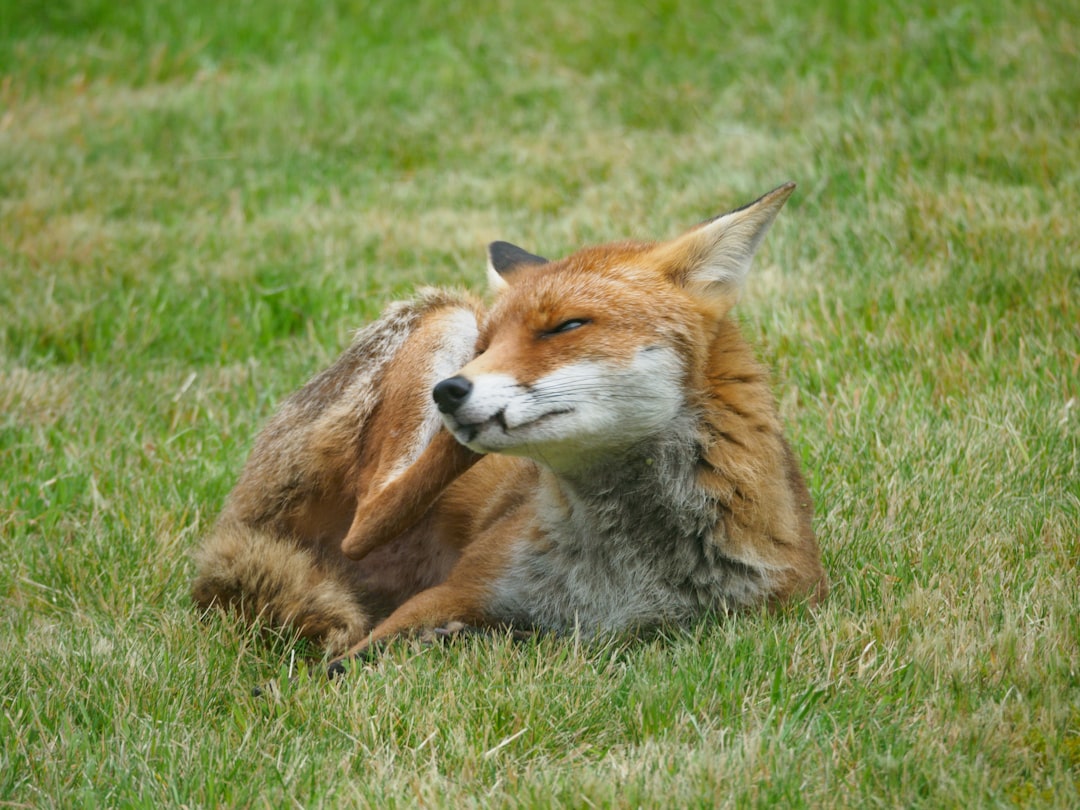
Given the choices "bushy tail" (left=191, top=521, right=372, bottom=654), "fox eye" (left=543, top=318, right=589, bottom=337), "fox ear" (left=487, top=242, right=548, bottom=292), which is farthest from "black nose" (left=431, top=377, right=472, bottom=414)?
"bushy tail" (left=191, top=521, right=372, bottom=654)

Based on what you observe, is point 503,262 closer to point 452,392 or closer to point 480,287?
point 452,392

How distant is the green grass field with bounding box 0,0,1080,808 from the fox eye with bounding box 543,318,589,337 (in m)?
1.12

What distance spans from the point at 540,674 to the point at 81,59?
450 inches

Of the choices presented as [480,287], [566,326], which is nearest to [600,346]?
[566,326]

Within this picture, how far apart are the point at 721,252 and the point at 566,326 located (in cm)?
71

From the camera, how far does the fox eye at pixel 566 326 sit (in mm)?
4059

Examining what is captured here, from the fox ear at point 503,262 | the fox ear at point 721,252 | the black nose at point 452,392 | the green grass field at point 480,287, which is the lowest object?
the green grass field at point 480,287

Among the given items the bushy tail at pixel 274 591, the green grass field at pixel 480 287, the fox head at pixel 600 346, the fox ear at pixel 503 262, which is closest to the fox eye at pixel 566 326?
the fox head at pixel 600 346

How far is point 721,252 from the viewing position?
14.3 ft

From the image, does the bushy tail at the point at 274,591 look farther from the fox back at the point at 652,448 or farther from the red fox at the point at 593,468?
the fox back at the point at 652,448

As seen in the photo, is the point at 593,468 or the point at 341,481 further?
the point at 341,481

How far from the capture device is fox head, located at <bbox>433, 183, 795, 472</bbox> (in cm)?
385

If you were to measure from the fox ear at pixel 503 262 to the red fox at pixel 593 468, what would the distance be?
2 cm

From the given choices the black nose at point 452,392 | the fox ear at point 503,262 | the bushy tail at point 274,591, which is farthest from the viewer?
the fox ear at point 503,262
